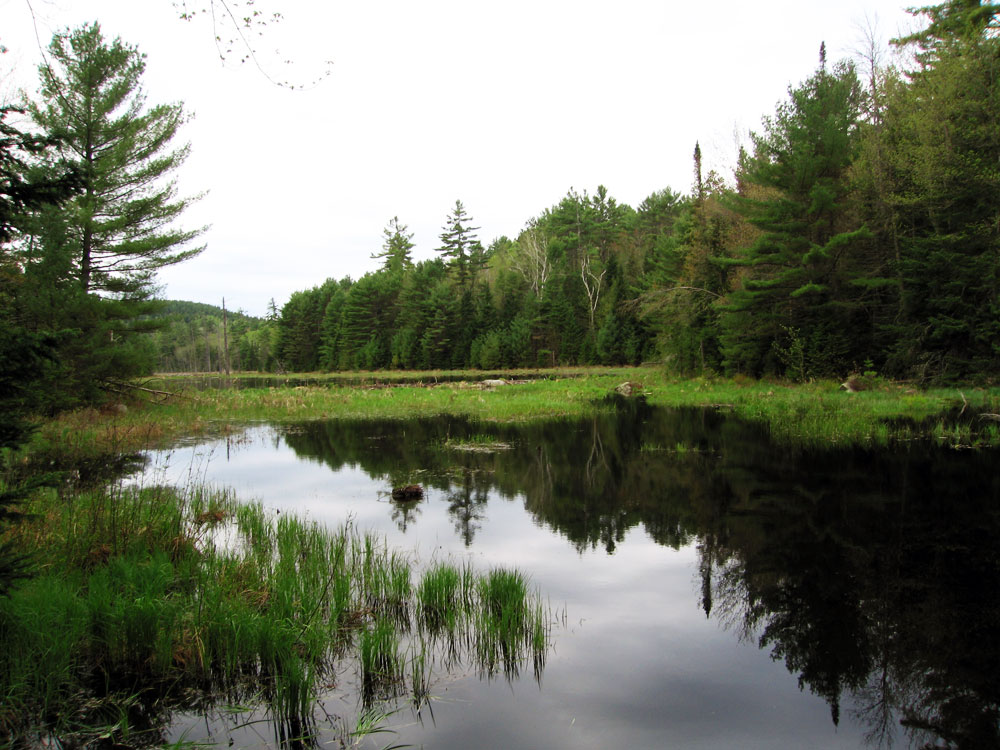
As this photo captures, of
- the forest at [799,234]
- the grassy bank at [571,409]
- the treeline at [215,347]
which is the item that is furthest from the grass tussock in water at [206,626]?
the treeline at [215,347]

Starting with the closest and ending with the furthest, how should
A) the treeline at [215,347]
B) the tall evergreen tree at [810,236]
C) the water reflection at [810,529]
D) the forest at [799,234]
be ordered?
the water reflection at [810,529]
the forest at [799,234]
the tall evergreen tree at [810,236]
the treeline at [215,347]

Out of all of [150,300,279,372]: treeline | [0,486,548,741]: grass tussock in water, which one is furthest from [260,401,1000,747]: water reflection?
[150,300,279,372]: treeline

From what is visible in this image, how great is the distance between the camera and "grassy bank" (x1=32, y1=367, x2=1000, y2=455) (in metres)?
14.2

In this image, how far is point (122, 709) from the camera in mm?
3693

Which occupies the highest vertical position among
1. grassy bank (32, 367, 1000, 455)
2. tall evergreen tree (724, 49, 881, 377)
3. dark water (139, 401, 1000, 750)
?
tall evergreen tree (724, 49, 881, 377)

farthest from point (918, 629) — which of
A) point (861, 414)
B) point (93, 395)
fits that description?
point (93, 395)

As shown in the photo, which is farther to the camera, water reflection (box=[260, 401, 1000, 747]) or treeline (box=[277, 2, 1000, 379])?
treeline (box=[277, 2, 1000, 379])

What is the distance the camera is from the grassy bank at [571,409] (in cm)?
1422

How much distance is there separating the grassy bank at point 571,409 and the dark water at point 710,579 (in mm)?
2040

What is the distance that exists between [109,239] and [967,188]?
30554 millimetres

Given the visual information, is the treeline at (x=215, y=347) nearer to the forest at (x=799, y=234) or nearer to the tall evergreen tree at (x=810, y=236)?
the forest at (x=799, y=234)

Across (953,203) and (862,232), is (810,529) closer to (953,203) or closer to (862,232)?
(862,232)

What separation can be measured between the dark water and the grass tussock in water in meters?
0.35

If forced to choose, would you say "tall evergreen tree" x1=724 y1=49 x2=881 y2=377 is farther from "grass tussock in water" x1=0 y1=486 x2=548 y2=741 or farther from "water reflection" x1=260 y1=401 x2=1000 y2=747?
"grass tussock in water" x1=0 y1=486 x2=548 y2=741
